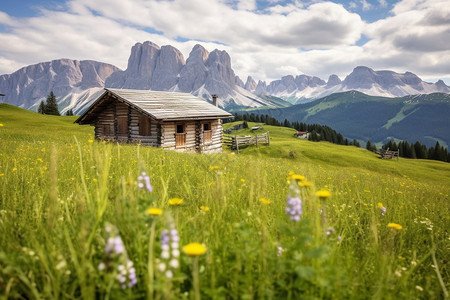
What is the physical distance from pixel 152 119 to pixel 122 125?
4038mm

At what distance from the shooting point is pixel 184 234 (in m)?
1.84

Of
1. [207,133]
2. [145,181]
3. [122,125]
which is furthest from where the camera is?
[207,133]

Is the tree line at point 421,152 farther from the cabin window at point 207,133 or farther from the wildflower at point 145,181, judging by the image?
the wildflower at point 145,181

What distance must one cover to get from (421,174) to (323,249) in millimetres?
42595

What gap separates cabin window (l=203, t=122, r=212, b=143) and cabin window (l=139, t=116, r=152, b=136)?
18.5ft

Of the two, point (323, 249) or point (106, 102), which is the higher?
point (106, 102)

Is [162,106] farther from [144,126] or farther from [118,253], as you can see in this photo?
[118,253]

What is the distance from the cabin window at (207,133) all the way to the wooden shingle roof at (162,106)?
1.59m

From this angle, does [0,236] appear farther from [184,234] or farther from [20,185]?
[20,185]

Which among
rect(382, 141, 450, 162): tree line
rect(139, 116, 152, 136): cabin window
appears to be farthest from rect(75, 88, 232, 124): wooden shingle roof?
rect(382, 141, 450, 162): tree line

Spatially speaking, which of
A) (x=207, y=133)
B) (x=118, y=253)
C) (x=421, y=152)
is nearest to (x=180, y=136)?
(x=207, y=133)

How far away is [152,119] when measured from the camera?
19.1m

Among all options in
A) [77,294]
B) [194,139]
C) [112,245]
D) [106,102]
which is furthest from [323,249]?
[106,102]

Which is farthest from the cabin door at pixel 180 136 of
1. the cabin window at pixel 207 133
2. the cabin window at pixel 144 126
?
the cabin window at pixel 207 133
